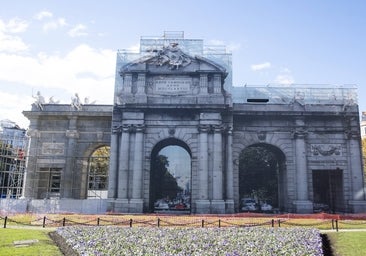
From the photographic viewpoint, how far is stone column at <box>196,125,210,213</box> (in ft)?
105

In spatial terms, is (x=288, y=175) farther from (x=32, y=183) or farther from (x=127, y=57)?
(x=32, y=183)

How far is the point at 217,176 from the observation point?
32719 mm

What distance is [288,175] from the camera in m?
35.2

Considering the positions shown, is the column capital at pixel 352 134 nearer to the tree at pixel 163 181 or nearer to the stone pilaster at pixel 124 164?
the tree at pixel 163 181

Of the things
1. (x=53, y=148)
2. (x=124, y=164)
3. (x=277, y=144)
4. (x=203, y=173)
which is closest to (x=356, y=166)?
(x=277, y=144)

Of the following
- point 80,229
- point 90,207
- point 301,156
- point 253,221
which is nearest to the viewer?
point 80,229

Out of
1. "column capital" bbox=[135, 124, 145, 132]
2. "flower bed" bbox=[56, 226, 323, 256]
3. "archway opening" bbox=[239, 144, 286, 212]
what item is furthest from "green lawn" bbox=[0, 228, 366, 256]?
"archway opening" bbox=[239, 144, 286, 212]

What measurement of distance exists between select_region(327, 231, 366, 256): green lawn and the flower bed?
0.89m

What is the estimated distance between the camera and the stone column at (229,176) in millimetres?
32531

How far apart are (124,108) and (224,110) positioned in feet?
30.7

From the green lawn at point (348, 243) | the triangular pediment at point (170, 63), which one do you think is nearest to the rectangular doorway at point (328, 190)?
the triangular pediment at point (170, 63)

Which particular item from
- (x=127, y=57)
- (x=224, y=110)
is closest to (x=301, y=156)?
(x=224, y=110)

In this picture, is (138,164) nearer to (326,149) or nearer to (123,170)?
(123,170)

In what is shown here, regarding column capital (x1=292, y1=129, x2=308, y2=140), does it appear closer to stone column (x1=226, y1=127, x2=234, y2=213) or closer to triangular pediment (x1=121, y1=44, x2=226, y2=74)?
stone column (x1=226, y1=127, x2=234, y2=213)
